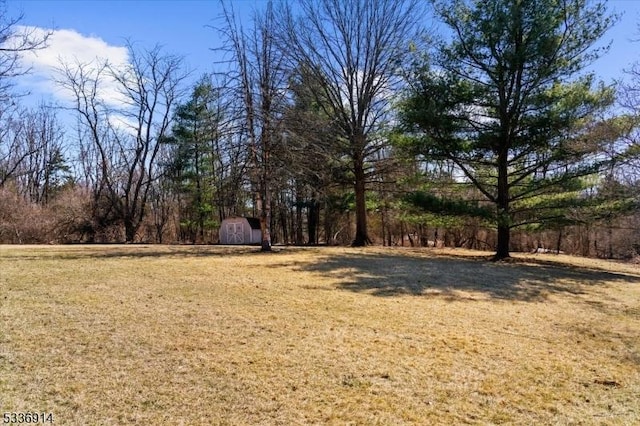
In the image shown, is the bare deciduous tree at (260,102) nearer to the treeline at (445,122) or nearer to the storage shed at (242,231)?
the treeline at (445,122)

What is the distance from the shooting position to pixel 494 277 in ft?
31.1

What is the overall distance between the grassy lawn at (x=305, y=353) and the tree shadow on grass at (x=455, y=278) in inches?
5.8

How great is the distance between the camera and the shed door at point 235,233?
2177cm

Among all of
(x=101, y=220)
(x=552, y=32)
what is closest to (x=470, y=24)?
(x=552, y=32)

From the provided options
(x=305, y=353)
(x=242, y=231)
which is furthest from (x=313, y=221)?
(x=305, y=353)

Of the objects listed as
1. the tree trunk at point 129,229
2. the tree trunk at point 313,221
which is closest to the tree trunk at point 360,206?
the tree trunk at point 313,221

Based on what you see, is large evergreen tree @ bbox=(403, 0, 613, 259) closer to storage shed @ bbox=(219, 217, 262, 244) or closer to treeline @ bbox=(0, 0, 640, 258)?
treeline @ bbox=(0, 0, 640, 258)

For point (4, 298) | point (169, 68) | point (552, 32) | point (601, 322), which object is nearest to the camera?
point (4, 298)

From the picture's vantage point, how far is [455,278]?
29.7ft

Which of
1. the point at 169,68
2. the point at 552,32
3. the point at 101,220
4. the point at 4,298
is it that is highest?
the point at 169,68

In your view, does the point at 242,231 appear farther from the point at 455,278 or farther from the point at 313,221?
the point at 455,278

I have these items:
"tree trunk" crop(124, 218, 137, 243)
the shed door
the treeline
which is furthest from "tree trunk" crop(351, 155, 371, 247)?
"tree trunk" crop(124, 218, 137, 243)

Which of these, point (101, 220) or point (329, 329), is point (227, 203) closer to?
point (329, 329)

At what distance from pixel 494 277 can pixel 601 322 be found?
11.6 feet
